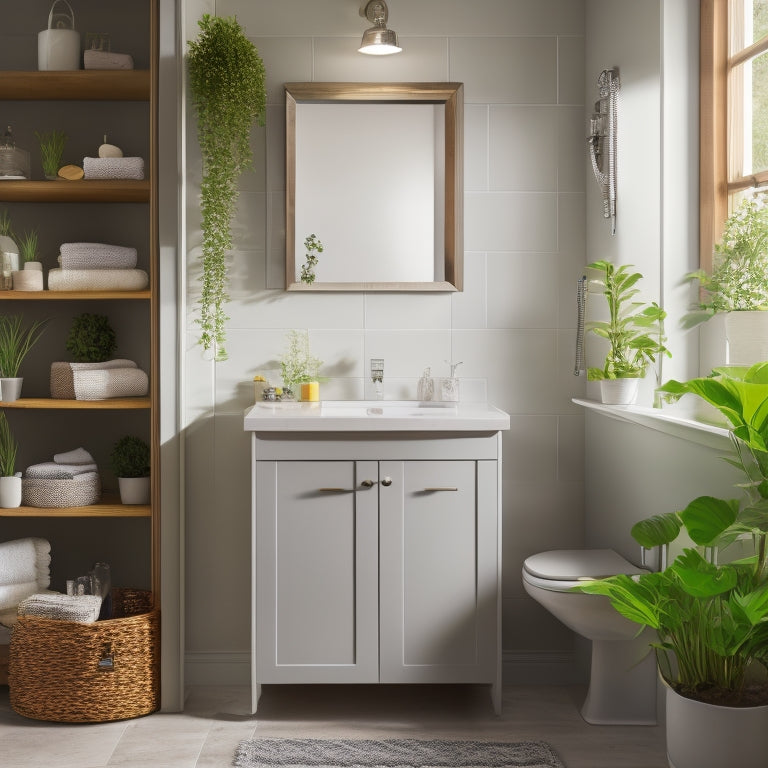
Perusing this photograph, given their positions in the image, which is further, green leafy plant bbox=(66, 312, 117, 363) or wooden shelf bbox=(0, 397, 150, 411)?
green leafy plant bbox=(66, 312, 117, 363)

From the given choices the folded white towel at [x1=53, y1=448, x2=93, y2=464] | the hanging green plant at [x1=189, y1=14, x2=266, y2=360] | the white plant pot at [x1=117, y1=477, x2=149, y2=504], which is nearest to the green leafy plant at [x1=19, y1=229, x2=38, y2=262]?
the hanging green plant at [x1=189, y1=14, x2=266, y2=360]

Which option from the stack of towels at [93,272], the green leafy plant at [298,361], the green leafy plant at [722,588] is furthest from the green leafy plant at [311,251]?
the green leafy plant at [722,588]

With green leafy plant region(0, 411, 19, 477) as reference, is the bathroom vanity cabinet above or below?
below

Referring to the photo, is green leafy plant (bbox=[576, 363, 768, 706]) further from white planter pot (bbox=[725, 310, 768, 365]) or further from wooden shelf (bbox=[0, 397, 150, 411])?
wooden shelf (bbox=[0, 397, 150, 411])

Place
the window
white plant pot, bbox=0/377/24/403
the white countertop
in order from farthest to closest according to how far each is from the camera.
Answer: white plant pot, bbox=0/377/24/403
the white countertop
the window

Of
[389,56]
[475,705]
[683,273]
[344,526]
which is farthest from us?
[389,56]

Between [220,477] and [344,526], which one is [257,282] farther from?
[344,526]

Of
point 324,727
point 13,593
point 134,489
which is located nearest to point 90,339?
point 134,489

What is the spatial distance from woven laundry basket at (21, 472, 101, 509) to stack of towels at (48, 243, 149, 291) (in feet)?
2.15

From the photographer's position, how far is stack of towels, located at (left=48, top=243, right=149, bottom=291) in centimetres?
292

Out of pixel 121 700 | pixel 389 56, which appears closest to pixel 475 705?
pixel 121 700

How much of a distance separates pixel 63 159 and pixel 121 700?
6.28 ft

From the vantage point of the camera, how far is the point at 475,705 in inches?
114

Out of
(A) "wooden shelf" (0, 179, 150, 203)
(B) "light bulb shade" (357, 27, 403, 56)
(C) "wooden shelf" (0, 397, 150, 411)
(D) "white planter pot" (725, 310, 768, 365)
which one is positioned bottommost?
(C) "wooden shelf" (0, 397, 150, 411)
